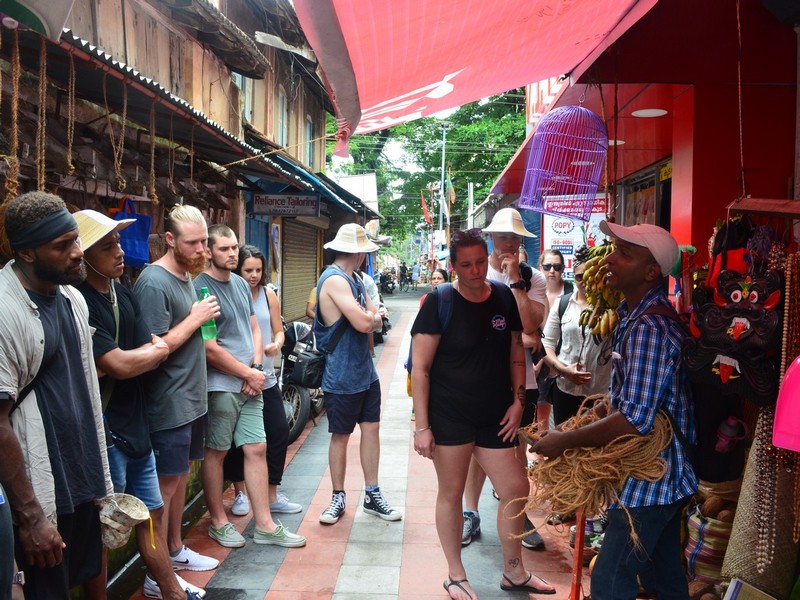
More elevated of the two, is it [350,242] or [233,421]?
[350,242]

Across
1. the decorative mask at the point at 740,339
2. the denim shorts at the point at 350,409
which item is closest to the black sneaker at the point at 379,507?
the denim shorts at the point at 350,409

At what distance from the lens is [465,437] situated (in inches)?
144

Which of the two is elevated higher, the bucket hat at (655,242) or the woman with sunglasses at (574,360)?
the bucket hat at (655,242)

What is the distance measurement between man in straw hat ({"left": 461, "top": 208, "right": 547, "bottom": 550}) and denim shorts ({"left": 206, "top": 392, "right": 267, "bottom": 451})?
1506mm

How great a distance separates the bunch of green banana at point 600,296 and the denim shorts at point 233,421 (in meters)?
2.29

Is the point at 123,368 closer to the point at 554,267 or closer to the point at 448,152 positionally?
the point at 554,267

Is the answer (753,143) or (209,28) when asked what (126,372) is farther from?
(209,28)

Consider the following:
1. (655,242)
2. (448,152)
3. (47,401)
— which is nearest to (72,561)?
(47,401)

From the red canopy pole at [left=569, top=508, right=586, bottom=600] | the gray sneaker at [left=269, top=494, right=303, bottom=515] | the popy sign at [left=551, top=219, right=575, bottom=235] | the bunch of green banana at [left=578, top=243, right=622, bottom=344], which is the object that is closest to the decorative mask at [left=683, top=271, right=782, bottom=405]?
the red canopy pole at [left=569, top=508, right=586, bottom=600]

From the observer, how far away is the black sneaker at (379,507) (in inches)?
192

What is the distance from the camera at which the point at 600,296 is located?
12.8 feet

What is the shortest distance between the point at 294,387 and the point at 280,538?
278 cm

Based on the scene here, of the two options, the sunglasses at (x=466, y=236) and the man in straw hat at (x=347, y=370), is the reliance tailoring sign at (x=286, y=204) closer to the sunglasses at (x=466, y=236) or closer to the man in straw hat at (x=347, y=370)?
the man in straw hat at (x=347, y=370)

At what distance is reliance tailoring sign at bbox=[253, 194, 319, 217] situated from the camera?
922 cm
